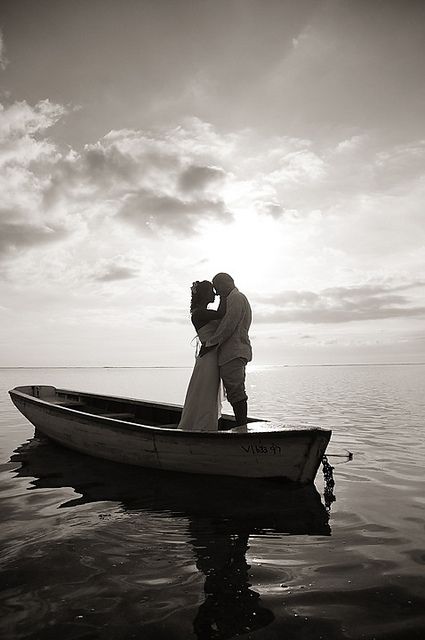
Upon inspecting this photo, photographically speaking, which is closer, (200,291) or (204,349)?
(200,291)

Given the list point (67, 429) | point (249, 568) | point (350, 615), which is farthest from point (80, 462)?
point (350, 615)

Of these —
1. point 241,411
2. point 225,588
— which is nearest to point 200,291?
point 241,411

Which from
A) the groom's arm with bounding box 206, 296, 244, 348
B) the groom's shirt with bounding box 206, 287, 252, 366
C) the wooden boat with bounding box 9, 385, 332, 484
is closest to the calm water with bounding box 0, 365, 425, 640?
the wooden boat with bounding box 9, 385, 332, 484

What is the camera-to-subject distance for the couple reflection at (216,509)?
3.57m

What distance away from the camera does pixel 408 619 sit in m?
3.41

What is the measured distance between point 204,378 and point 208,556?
349 cm

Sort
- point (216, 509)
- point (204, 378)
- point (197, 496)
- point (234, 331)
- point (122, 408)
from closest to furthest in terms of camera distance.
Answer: point (216, 509), point (197, 496), point (234, 331), point (204, 378), point (122, 408)

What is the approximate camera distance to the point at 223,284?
7.76m

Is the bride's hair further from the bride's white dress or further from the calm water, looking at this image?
the calm water

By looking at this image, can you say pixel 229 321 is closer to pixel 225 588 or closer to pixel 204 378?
pixel 204 378

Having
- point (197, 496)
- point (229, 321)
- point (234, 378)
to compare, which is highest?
point (229, 321)

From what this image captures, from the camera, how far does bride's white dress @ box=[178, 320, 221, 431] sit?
780 centimetres

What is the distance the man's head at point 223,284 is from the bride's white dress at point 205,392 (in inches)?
21.1

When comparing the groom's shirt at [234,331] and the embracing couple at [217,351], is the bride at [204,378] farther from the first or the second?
the groom's shirt at [234,331]
